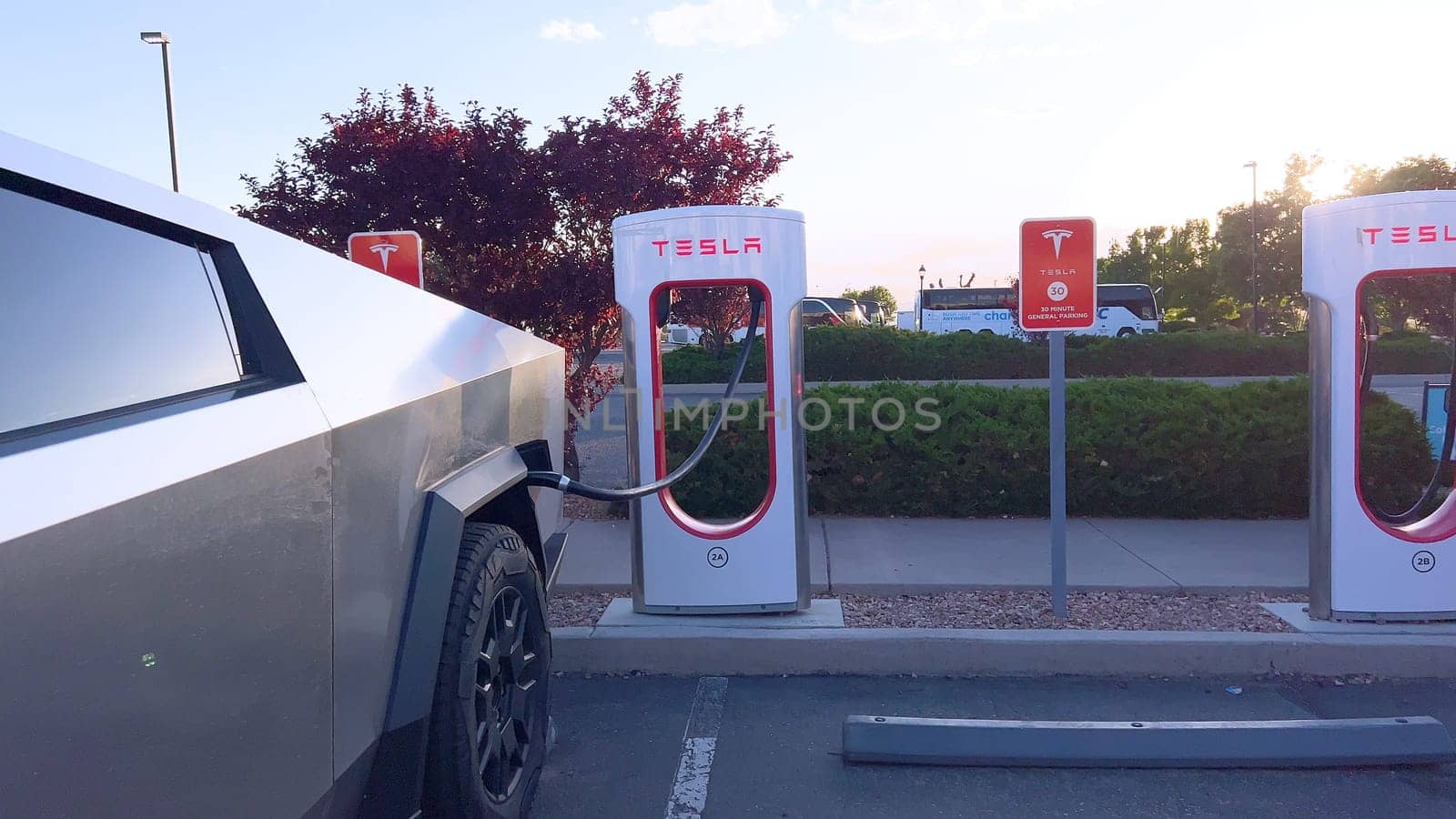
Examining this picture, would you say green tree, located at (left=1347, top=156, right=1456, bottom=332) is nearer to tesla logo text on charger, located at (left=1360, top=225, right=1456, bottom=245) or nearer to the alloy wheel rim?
tesla logo text on charger, located at (left=1360, top=225, right=1456, bottom=245)

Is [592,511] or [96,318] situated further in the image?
[592,511]

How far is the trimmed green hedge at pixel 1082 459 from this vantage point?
728cm

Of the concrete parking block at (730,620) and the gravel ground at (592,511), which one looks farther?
the gravel ground at (592,511)

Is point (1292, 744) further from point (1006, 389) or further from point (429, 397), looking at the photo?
point (1006, 389)

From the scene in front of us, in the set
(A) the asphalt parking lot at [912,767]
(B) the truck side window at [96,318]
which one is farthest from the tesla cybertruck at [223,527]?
(A) the asphalt parking lot at [912,767]

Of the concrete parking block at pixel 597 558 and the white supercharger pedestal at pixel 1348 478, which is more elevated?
the white supercharger pedestal at pixel 1348 478

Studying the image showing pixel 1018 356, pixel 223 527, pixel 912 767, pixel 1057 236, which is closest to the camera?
pixel 223 527

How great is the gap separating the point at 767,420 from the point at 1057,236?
1672mm

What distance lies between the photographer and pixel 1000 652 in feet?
15.9

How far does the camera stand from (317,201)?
316 inches

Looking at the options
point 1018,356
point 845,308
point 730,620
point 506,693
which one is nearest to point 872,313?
point 845,308

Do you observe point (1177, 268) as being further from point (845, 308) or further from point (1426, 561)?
point (1426, 561)

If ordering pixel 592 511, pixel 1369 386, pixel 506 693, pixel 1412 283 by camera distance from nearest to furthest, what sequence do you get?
1. pixel 506 693
2. pixel 1369 386
3. pixel 592 511
4. pixel 1412 283

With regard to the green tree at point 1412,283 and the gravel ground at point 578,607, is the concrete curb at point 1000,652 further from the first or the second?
the green tree at point 1412,283
